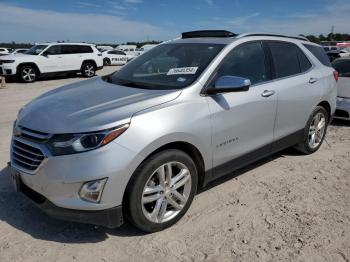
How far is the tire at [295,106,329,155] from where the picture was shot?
517 cm

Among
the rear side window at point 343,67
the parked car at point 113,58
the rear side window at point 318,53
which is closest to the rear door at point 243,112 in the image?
the rear side window at point 318,53

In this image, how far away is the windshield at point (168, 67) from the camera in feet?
12.0

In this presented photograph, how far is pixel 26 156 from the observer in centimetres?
306

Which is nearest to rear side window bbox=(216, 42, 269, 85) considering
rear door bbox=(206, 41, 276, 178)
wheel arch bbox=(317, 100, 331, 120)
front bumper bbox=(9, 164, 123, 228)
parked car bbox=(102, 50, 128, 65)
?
rear door bbox=(206, 41, 276, 178)

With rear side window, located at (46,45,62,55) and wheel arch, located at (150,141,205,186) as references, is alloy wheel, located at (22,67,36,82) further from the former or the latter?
wheel arch, located at (150,141,205,186)

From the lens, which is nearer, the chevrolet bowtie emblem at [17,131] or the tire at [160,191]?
the tire at [160,191]

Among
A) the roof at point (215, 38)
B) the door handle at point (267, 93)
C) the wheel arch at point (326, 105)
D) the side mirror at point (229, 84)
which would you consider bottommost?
the wheel arch at point (326, 105)

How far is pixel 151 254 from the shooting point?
299 cm

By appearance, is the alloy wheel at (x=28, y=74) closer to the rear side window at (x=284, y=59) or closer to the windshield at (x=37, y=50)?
the windshield at (x=37, y=50)

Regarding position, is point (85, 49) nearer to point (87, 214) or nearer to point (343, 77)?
point (343, 77)

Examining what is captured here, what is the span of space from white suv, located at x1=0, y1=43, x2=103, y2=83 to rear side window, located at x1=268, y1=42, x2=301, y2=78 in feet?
41.6

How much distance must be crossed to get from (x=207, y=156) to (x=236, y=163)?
21.3 inches

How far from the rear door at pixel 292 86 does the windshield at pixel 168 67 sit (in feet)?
3.35

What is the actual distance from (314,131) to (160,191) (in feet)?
10.3
